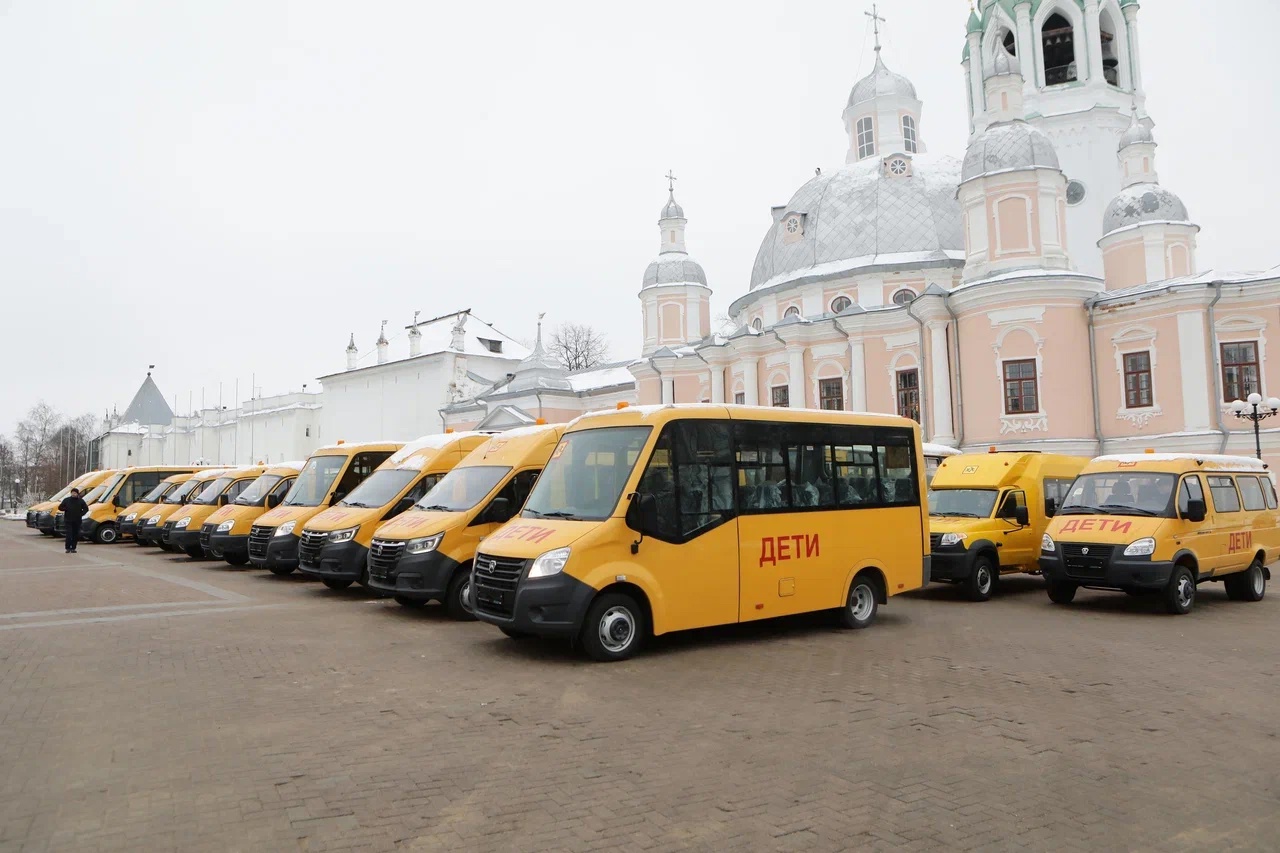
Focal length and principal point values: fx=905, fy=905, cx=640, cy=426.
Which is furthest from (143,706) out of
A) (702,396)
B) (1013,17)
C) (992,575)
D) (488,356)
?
(488,356)

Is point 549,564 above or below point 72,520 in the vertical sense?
below

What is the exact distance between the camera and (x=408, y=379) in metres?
68.4

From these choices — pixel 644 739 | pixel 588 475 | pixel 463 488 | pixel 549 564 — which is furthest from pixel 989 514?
pixel 644 739

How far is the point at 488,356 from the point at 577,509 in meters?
59.1

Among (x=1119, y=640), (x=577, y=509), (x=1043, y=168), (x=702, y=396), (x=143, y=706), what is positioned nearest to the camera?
(x=143, y=706)

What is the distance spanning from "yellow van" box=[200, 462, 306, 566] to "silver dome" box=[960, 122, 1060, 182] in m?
25.2

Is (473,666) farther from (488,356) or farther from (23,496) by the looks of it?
(23,496)

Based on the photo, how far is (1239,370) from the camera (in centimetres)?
2781

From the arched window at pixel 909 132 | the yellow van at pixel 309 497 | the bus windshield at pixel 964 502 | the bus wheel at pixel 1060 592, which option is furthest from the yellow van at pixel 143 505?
the arched window at pixel 909 132

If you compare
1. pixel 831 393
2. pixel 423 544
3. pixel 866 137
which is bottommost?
pixel 423 544

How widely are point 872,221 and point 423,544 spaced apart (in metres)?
33.0

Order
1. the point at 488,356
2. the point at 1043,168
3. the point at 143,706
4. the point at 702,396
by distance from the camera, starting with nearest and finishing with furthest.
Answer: the point at 143,706 < the point at 1043,168 < the point at 702,396 < the point at 488,356

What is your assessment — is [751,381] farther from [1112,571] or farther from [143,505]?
[1112,571]

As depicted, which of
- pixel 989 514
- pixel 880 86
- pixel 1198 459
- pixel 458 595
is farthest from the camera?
pixel 880 86
